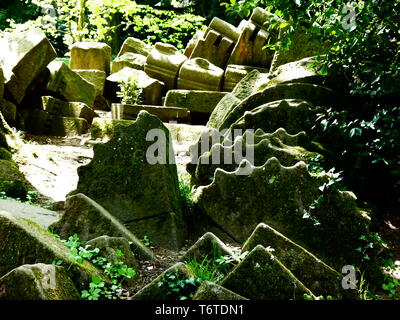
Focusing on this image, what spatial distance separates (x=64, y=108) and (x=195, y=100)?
3.07 metres

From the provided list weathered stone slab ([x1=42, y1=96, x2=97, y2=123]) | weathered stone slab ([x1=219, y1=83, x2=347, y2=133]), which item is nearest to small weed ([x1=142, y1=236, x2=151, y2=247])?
weathered stone slab ([x1=219, y1=83, x2=347, y2=133])

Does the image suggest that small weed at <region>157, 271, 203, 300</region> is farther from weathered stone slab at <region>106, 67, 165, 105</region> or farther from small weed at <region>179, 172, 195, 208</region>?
weathered stone slab at <region>106, 67, 165, 105</region>

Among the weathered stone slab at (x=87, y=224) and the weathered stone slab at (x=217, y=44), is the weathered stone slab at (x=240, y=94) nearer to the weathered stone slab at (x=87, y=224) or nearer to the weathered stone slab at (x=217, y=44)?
the weathered stone slab at (x=87, y=224)

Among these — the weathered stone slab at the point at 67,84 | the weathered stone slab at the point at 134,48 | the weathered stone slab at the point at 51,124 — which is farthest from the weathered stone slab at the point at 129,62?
the weathered stone slab at the point at 51,124

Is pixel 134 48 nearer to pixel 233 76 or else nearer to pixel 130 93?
pixel 130 93

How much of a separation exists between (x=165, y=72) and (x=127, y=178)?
315 inches

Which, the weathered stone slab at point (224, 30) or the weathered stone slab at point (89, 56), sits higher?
the weathered stone slab at point (224, 30)

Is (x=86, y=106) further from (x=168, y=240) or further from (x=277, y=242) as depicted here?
(x=277, y=242)

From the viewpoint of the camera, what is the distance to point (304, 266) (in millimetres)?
2980

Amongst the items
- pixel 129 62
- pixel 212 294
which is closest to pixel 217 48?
pixel 129 62

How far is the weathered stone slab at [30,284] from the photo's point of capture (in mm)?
2109

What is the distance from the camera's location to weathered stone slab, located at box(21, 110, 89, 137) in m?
9.98

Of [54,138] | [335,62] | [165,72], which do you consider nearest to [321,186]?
[335,62]

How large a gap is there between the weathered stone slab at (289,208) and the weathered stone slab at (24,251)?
1842mm
